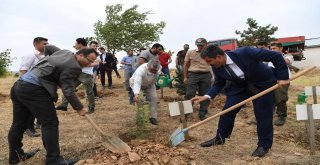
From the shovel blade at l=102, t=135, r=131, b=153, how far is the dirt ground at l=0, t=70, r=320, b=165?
0.07 meters

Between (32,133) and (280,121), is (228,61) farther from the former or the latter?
(32,133)

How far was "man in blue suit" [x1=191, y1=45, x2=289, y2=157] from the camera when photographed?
4535 millimetres

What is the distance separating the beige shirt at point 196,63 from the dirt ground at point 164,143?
3.53ft

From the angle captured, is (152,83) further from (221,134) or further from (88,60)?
(88,60)

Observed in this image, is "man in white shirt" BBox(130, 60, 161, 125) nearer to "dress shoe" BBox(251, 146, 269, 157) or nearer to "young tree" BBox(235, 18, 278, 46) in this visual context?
"dress shoe" BBox(251, 146, 269, 157)

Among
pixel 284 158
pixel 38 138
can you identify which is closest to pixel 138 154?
pixel 284 158

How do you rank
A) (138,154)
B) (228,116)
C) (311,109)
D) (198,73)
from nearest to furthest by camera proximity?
(138,154), (311,109), (228,116), (198,73)

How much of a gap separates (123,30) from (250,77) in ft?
53.4

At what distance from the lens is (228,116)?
5.22 m

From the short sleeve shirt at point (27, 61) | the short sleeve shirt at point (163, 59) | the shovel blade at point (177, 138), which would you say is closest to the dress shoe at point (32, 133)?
the short sleeve shirt at point (27, 61)

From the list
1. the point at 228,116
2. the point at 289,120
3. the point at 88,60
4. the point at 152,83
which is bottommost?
the point at 289,120

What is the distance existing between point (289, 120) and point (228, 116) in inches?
115

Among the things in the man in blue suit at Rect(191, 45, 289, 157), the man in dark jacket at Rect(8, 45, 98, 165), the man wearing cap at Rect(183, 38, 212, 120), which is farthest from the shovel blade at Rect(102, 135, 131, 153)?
the man wearing cap at Rect(183, 38, 212, 120)

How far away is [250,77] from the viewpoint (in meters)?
4.76
